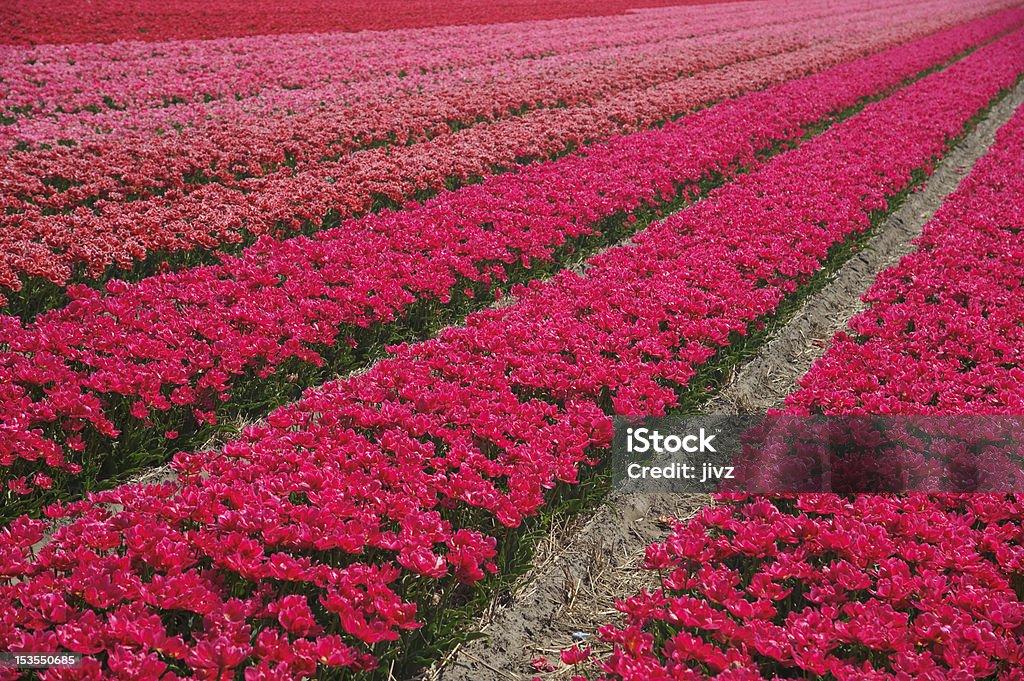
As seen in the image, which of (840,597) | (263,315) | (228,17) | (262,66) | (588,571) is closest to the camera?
(840,597)

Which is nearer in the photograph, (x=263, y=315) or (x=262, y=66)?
(x=263, y=315)

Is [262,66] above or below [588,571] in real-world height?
above

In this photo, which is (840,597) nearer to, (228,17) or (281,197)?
(281,197)

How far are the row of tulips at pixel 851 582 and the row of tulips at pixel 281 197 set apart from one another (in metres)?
6.52

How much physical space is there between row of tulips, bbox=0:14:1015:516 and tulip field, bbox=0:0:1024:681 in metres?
0.04

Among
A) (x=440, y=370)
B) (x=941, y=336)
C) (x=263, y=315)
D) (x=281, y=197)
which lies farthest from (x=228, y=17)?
(x=941, y=336)

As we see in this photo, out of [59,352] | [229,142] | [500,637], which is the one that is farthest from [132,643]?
[229,142]

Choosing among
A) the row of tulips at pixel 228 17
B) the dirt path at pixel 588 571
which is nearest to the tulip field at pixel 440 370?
the dirt path at pixel 588 571

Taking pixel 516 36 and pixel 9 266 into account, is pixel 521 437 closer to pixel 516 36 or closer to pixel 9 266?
pixel 9 266

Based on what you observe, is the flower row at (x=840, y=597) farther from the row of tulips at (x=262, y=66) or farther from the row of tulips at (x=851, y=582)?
the row of tulips at (x=262, y=66)

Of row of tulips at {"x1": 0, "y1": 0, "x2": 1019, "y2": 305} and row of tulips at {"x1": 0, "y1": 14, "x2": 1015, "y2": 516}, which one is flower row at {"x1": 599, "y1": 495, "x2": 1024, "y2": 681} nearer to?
row of tulips at {"x1": 0, "y1": 14, "x2": 1015, "y2": 516}

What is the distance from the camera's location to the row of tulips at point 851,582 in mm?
3049

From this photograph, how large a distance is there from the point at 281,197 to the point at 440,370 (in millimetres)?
5353

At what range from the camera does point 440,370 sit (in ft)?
18.3
